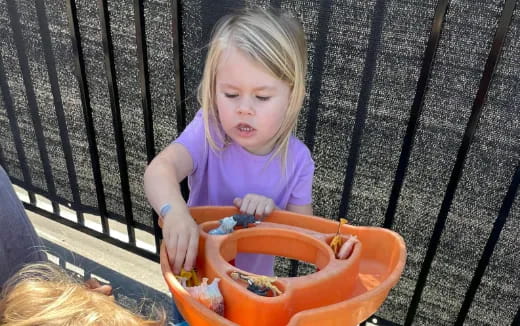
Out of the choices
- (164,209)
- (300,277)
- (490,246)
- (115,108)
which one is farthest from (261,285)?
(115,108)

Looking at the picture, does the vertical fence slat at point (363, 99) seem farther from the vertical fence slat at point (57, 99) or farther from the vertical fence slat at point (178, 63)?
the vertical fence slat at point (57, 99)

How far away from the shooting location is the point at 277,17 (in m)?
1.23

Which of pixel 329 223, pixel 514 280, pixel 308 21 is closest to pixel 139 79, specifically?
pixel 308 21

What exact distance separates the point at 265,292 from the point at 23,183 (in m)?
1.80

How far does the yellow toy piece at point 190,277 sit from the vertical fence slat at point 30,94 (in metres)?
1.33

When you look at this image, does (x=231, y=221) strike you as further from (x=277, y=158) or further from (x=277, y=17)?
(x=277, y=17)

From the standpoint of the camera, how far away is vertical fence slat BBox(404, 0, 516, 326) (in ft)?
3.83

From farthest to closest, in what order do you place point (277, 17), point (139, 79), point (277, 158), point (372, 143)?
point (139, 79) < point (372, 143) < point (277, 158) < point (277, 17)

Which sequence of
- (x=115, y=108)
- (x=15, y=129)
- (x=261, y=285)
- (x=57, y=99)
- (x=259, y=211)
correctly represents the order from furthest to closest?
(x=15, y=129), (x=57, y=99), (x=115, y=108), (x=259, y=211), (x=261, y=285)

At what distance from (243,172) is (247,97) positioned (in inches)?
10.1

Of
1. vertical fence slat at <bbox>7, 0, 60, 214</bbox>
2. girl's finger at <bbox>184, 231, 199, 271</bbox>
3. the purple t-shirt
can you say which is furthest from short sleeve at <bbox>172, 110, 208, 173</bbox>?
vertical fence slat at <bbox>7, 0, 60, 214</bbox>

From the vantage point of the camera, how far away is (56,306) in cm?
79

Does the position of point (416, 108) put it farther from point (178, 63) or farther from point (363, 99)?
point (178, 63)

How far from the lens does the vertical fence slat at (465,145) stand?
3.83 ft
